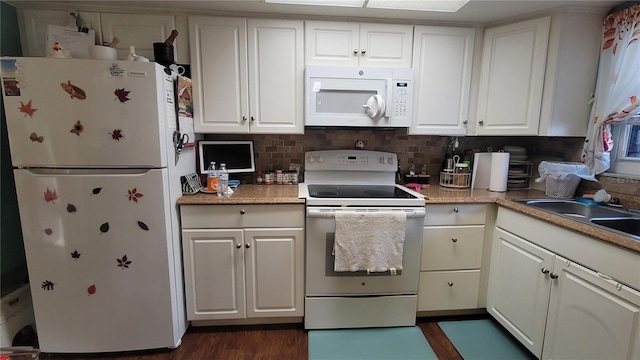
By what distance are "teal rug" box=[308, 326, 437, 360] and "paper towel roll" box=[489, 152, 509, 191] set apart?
1.14m

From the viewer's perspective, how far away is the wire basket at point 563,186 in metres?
1.82

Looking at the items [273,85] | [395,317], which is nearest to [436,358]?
[395,317]

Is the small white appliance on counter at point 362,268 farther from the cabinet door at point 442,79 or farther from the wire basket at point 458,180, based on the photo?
the cabinet door at point 442,79

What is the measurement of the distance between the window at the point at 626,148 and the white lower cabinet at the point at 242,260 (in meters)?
1.97

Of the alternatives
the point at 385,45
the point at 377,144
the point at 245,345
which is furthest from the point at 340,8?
the point at 245,345

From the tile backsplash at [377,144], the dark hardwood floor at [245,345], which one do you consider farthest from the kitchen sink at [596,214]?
the dark hardwood floor at [245,345]

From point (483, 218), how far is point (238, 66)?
190cm

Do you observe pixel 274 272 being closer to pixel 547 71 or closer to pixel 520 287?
pixel 520 287

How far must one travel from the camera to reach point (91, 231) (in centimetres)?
152

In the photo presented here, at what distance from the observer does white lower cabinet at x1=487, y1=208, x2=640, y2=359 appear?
1.15m

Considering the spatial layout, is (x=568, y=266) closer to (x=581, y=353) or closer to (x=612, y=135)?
(x=581, y=353)

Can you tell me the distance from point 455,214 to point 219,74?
1796 mm

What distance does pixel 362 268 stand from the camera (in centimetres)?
173

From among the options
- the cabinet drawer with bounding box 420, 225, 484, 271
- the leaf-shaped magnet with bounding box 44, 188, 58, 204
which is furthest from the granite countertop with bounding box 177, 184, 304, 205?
the cabinet drawer with bounding box 420, 225, 484, 271
